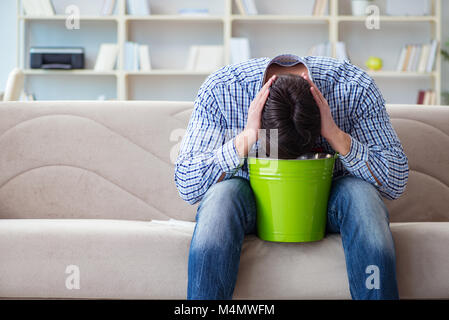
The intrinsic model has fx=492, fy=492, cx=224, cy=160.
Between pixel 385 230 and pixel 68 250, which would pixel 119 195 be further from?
pixel 385 230

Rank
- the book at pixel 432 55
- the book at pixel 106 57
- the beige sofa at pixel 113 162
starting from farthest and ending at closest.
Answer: the book at pixel 106 57, the book at pixel 432 55, the beige sofa at pixel 113 162

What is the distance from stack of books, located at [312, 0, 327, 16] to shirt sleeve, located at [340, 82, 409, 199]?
8.81 ft

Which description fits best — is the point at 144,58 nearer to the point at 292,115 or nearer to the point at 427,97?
the point at 427,97

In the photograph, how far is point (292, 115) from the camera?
99 centimetres

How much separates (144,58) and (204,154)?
275 centimetres

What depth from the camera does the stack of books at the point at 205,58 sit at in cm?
373

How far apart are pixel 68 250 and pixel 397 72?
3.11 meters

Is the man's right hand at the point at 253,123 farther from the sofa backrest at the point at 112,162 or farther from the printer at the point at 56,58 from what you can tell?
the printer at the point at 56,58

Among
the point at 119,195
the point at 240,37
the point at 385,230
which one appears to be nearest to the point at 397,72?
the point at 240,37

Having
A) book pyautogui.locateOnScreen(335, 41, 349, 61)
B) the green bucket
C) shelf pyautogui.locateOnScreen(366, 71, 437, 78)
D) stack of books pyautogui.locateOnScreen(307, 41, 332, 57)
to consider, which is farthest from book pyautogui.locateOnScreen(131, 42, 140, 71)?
the green bucket

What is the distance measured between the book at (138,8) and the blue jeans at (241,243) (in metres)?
2.95

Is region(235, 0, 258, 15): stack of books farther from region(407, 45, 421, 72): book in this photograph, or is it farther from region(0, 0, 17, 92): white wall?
region(0, 0, 17, 92): white wall

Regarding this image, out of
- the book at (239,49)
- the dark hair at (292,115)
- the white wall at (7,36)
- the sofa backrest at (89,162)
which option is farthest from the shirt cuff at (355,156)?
the white wall at (7,36)

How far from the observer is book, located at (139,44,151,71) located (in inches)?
148
